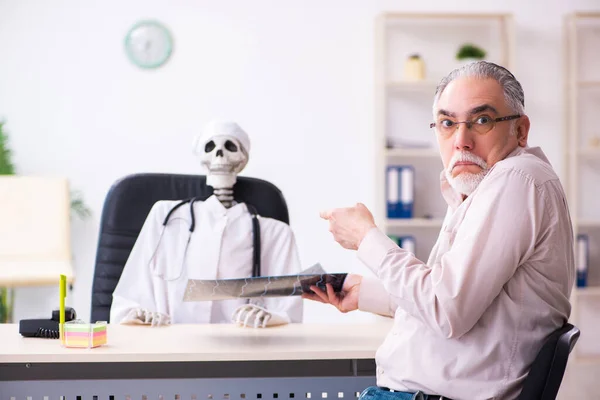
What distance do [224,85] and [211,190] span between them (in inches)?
82.0

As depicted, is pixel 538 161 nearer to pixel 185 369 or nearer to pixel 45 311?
pixel 185 369

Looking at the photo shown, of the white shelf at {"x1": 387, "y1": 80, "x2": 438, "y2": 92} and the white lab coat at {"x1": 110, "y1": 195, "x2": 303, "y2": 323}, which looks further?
the white shelf at {"x1": 387, "y1": 80, "x2": 438, "y2": 92}

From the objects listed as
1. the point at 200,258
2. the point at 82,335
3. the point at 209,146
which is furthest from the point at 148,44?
the point at 82,335

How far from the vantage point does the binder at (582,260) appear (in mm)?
4578

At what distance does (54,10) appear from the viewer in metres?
4.66

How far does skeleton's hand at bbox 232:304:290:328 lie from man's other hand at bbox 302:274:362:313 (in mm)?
303

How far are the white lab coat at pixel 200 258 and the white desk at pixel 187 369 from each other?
70 centimetres

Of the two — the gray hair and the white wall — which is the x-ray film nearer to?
the gray hair

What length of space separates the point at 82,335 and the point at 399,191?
303 centimetres

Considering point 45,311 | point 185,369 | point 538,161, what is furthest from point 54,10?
point 538,161

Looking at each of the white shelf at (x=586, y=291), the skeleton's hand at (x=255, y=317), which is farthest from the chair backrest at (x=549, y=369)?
the white shelf at (x=586, y=291)

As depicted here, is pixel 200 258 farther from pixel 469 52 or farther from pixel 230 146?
pixel 469 52

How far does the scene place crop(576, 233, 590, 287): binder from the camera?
4578mm

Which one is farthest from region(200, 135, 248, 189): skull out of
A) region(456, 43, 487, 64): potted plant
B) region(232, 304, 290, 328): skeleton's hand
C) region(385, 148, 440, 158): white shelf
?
region(456, 43, 487, 64): potted plant
